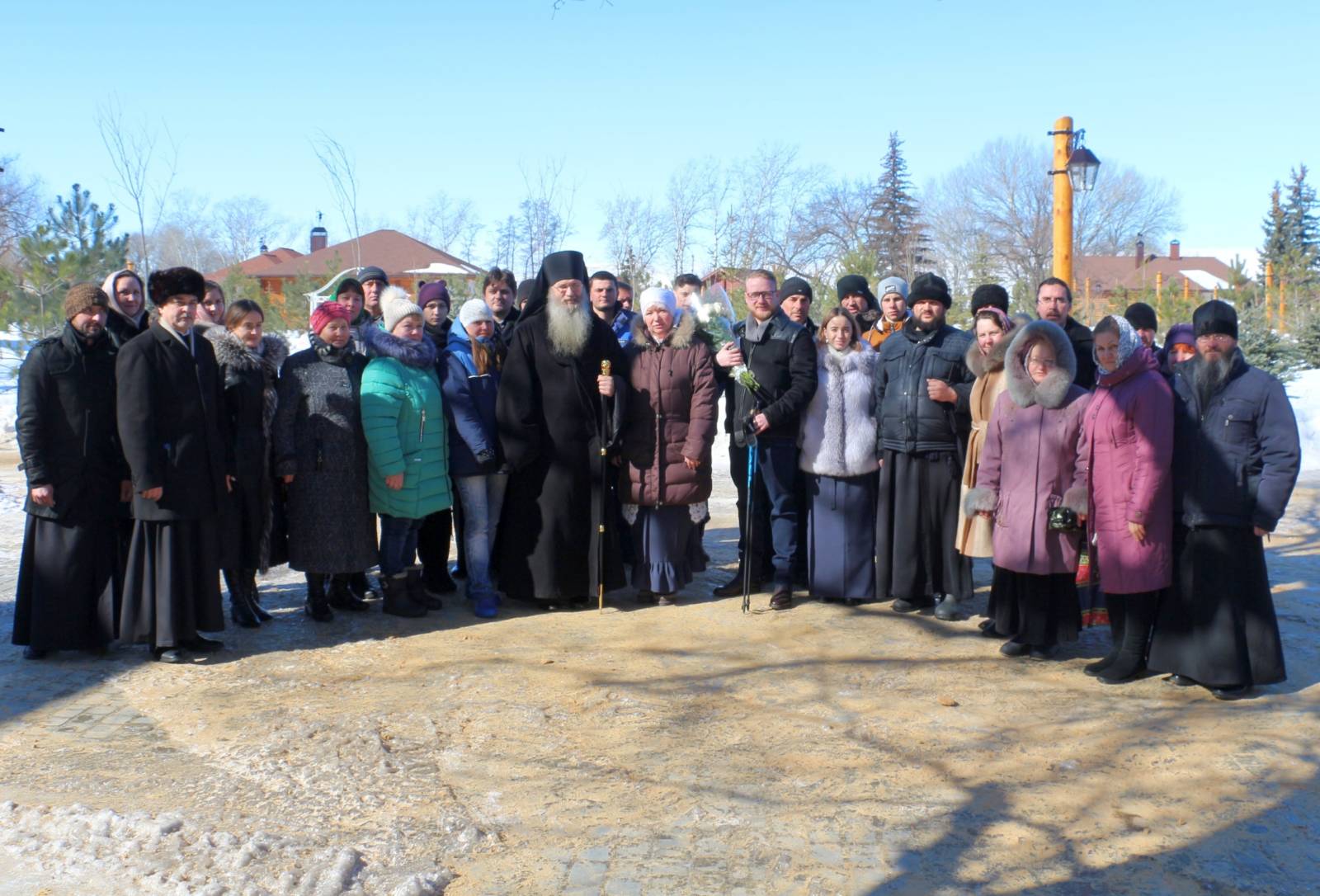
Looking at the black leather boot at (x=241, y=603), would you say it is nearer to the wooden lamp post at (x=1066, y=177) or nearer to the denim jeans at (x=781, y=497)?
the denim jeans at (x=781, y=497)

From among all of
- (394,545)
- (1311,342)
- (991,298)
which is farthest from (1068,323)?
(1311,342)

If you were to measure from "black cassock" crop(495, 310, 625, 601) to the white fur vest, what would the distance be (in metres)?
1.29

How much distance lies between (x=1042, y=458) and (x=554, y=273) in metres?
3.28

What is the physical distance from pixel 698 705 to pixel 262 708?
2.07 meters

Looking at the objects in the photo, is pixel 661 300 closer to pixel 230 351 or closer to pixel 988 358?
pixel 988 358

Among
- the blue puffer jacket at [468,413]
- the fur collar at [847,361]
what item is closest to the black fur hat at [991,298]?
the fur collar at [847,361]

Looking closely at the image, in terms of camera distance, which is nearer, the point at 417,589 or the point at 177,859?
the point at 177,859

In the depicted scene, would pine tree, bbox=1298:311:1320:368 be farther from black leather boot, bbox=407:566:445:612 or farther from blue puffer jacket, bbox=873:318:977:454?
black leather boot, bbox=407:566:445:612

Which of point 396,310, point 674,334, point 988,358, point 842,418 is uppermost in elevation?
point 396,310

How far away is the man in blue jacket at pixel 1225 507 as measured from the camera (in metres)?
5.36

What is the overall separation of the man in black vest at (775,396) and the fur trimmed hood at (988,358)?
3.37 ft

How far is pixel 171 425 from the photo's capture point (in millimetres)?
6105

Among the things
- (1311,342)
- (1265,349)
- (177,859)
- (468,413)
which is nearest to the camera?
(177,859)

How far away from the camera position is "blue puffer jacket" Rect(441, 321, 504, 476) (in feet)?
23.7
